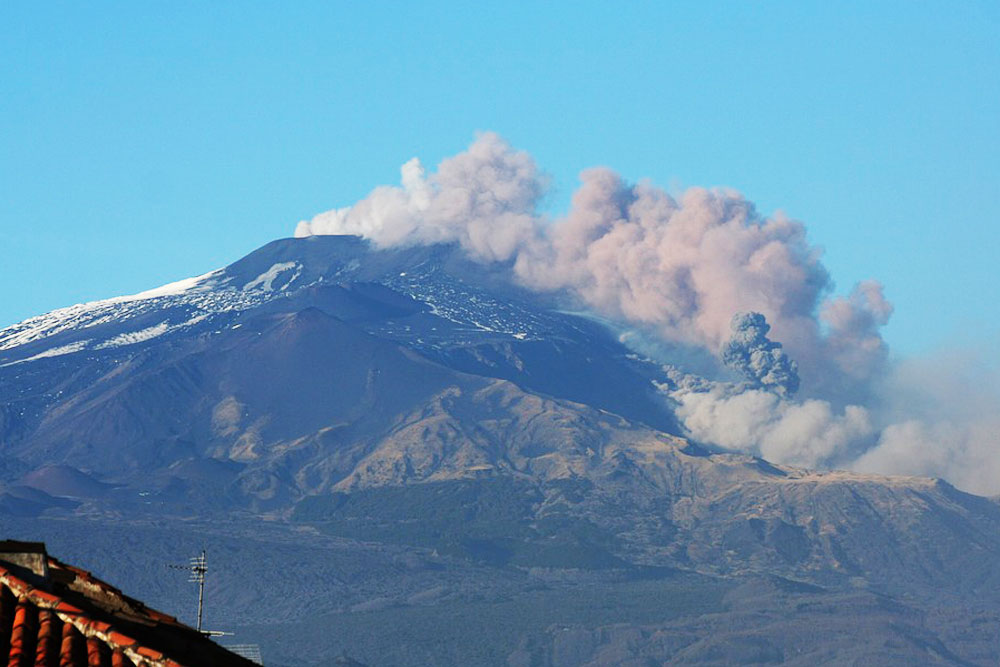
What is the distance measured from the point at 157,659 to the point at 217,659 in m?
1.64

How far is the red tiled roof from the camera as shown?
16.2 metres

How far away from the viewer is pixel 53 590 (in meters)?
17.6

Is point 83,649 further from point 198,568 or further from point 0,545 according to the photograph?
point 198,568

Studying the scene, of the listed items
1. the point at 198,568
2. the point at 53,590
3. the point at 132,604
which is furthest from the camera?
the point at 198,568

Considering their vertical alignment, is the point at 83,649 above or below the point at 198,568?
below

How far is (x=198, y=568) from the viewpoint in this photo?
4119cm

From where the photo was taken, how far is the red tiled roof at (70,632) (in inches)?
637

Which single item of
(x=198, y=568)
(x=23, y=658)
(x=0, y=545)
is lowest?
(x=23, y=658)

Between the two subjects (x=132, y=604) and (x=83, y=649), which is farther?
(x=132, y=604)

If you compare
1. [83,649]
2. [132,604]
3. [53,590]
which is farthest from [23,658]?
[132,604]

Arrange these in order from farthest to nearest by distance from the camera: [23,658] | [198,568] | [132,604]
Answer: [198,568] < [132,604] < [23,658]

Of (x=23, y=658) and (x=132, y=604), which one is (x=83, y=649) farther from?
(x=132, y=604)

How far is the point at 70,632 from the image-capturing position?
1658 cm

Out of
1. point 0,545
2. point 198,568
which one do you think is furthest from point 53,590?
point 198,568
